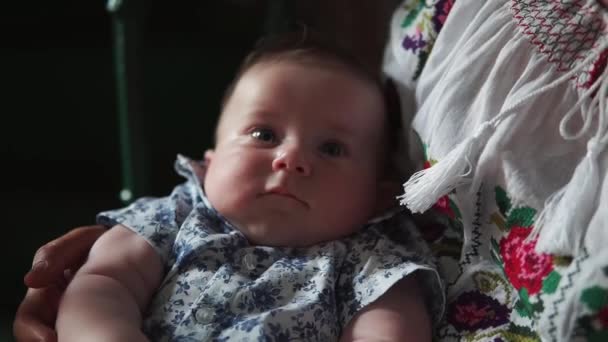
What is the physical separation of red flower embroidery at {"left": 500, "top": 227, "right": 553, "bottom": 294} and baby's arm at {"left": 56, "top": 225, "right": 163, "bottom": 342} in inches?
17.2

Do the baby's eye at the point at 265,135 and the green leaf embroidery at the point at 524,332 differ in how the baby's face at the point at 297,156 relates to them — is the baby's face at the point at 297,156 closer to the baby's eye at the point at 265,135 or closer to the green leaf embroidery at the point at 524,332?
the baby's eye at the point at 265,135

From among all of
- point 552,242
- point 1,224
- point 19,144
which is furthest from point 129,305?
point 19,144

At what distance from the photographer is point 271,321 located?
83 centimetres

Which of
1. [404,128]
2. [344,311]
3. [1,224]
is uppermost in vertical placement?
[404,128]

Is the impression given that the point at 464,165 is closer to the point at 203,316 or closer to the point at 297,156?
the point at 297,156

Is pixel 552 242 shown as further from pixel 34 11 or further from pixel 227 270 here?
pixel 34 11

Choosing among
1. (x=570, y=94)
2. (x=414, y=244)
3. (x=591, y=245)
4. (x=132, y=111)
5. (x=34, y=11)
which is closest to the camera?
(x=591, y=245)

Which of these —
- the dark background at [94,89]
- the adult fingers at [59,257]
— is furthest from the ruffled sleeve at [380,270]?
the dark background at [94,89]

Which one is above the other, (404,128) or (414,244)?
(404,128)

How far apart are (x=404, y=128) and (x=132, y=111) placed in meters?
0.54

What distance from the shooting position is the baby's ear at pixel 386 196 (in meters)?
1.04

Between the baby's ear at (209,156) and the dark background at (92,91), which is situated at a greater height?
the baby's ear at (209,156)

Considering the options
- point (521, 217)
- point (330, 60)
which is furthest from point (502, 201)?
point (330, 60)

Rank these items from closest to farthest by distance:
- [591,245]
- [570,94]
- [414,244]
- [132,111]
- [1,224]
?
[591,245] → [570,94] → [414,244] → [132,111] → [1,224]
